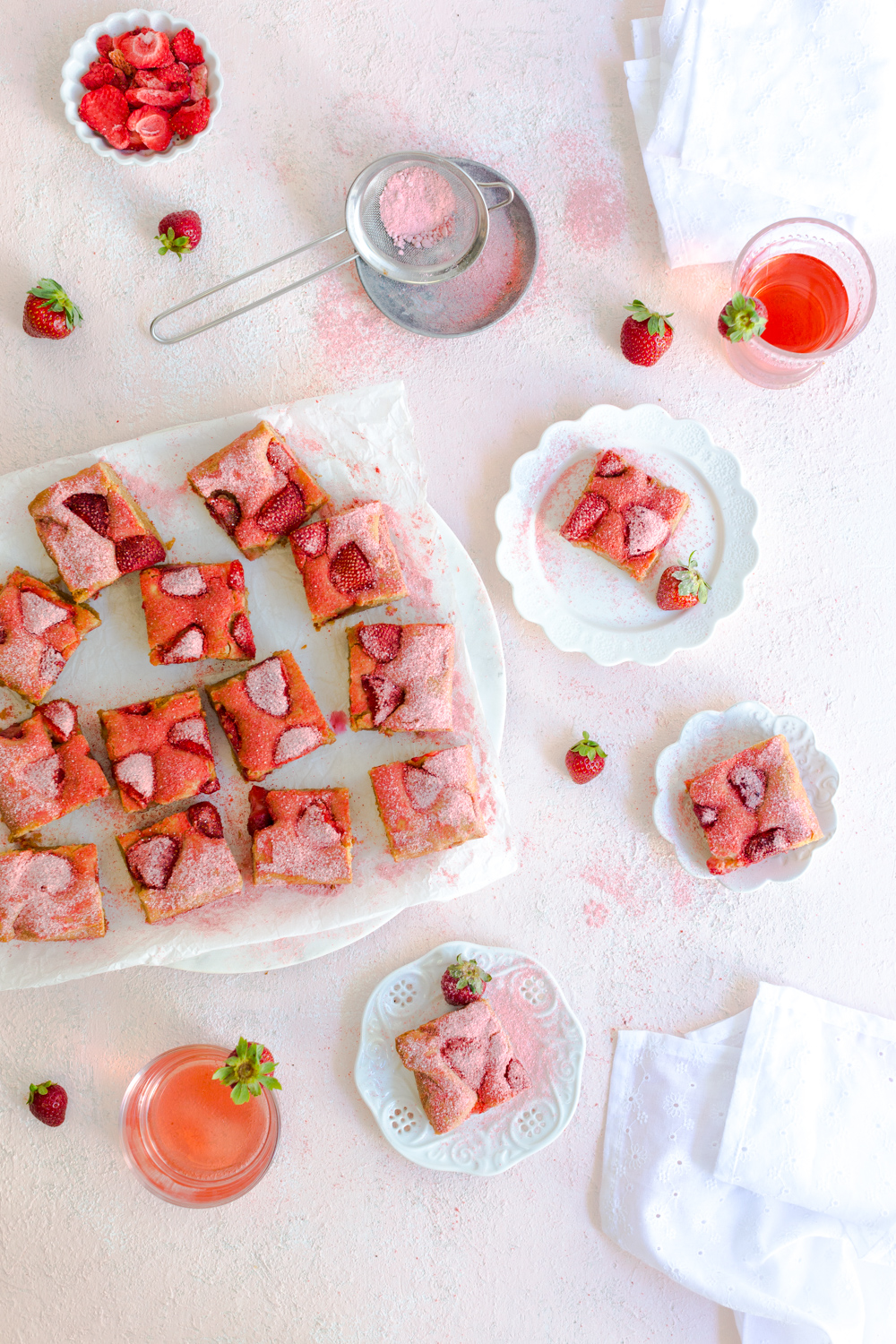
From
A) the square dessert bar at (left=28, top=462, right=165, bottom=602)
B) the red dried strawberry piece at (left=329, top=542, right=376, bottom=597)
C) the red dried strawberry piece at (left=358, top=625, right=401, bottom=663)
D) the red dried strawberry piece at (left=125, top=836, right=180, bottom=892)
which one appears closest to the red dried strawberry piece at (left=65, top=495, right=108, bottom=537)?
the square dessert bar at (left=28, top=462, right=165, bottom=602)

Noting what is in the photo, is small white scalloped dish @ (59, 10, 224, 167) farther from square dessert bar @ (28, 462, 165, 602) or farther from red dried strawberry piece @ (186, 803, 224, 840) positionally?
red dried strawberry piece @ (186, 803, 224, 840)

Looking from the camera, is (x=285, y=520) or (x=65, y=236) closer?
(x=285, y=520)

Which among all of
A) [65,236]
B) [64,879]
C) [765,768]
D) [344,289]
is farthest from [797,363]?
[64,879]

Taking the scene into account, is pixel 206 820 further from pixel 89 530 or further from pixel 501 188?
pixel 501 188

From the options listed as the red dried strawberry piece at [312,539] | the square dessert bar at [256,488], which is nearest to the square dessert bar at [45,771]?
the square dessert bar at [256,488]

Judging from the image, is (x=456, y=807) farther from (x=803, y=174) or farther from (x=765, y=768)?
(x=803, y=174)

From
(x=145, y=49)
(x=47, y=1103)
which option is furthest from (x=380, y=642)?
(x=145, y=49)

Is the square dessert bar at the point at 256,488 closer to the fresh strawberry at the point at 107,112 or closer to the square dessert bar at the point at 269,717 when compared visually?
the square dessert bar at the point at 269,717
